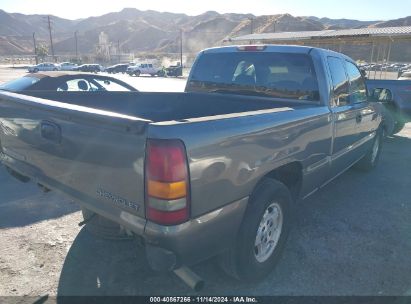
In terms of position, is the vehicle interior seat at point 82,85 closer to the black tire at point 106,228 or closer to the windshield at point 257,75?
the windshield at point 257,75

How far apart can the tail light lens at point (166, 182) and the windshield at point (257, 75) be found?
2.24m

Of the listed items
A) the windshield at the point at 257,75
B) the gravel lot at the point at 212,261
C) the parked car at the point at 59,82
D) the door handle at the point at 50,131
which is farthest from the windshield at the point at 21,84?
Result: the door handle at the point at 50,131

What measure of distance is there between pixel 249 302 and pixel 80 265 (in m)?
1.57

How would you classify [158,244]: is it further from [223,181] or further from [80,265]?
[80,265]

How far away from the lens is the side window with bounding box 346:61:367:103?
182 inches

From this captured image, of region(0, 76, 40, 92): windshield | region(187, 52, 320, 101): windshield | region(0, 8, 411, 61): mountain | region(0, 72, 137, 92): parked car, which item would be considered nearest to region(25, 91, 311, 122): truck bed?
region(187, 52, 320, 101): windshield

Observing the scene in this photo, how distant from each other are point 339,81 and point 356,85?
2.67 feet

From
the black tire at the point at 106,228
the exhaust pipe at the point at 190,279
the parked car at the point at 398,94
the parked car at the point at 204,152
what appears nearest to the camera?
the parked car at the point at 204,152

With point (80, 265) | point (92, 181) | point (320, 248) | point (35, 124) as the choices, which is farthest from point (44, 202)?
point (320, 248)

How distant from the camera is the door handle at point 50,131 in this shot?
266 cm

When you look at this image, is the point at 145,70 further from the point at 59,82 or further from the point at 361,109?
the point at 361,109

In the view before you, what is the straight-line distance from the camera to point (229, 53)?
441cm

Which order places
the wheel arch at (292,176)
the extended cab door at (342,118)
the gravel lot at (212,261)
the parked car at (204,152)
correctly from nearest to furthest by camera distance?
the parked car at (204,152) → the gravel lot at (212,261) → the wheel arch at (292,176) → the extended cab door at (342,118)

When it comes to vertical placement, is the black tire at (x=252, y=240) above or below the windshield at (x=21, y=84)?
below
